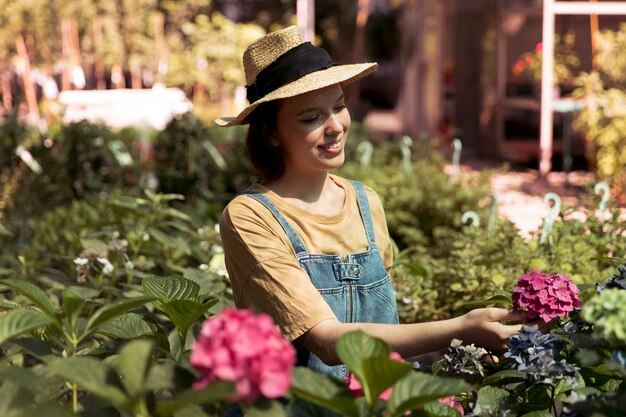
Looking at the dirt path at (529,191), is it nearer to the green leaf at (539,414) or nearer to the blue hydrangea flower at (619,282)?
the blue hydrangea flower at (619,282)

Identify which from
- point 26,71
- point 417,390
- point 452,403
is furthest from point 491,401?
point 26,71

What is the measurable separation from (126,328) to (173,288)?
0.12m

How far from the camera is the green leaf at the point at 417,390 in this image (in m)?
1.19

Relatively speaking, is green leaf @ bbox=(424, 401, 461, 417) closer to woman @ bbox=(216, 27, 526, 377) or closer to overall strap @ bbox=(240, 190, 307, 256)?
woman @ bbox=(216, 27, 526, 377)

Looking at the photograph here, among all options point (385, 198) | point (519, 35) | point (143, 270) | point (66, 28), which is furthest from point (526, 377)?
point (66, 28)

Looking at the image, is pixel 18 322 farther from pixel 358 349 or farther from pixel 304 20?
pixel 304 20

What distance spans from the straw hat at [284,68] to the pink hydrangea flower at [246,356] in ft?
3.06

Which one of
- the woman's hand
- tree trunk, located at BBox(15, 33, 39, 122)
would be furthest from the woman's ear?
tree trunk, located at BBox(15, 33, 39, 122)

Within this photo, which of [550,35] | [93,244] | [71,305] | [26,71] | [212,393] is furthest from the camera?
[26,71]

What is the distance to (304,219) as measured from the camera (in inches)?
78.2

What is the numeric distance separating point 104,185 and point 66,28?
759cm

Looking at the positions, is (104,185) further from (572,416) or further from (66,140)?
(572,416)

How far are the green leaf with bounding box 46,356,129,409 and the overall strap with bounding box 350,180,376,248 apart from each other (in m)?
0.94

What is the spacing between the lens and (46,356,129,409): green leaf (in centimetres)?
112
